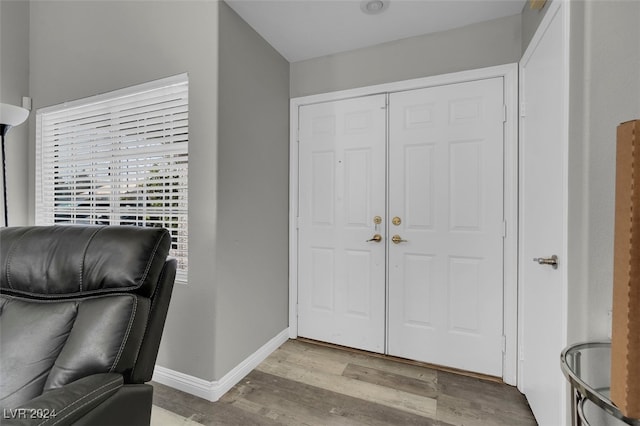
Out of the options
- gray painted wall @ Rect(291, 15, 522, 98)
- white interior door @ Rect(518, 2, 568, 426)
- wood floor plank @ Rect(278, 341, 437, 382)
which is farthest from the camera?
wood floor plank @ Rect(278, 341, 437, 382)

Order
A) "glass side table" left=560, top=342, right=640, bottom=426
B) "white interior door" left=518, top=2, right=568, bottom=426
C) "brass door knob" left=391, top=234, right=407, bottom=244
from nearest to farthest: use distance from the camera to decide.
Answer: "glass side table" left=560, top=342, right=640, bottom=426
"white interior door" left=518, top=2, right=568, bottom=426
"brass door knob" left=391, top=234, right=407, bottom=244

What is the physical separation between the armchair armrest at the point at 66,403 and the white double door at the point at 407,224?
5.73ft

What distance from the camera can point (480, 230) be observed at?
2014 millimetres

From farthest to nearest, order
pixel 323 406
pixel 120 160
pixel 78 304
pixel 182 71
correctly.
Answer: pixel 120 160
pixel 182 71
pixel 323 406
pixel 78 304

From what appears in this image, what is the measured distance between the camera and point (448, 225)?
2.09m

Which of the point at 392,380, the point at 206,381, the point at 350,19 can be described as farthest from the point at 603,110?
the point at 206,381

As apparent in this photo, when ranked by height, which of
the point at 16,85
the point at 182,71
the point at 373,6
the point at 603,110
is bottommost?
the point at 603,110

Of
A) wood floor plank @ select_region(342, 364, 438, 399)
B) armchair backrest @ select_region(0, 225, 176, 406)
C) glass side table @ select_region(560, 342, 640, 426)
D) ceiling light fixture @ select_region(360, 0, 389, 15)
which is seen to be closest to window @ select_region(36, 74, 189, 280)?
armchair backrest @ select_region(0, 225, 176, 406)

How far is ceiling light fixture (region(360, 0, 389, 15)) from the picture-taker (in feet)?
6.09

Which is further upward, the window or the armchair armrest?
the window

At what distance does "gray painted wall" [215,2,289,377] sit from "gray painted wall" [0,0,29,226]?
208 cm

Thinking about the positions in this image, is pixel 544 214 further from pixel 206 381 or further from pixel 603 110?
pixel 206 381

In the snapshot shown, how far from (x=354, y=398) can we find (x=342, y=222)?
1.24 meters

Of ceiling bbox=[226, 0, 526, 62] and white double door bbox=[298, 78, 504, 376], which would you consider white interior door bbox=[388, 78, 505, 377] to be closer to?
white double door bbox=[298, 78, 504, 376]
